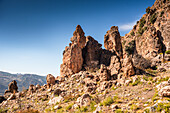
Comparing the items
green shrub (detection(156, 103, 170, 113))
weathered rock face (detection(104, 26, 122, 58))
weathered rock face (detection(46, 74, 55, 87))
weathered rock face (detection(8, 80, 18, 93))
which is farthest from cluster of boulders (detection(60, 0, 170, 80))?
weathered rock face (detection(8, 80, 18, 93))

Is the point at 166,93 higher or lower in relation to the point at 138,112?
higher

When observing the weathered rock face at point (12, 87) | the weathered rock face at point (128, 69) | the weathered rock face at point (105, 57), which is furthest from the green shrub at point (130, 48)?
the weathered rock face at point (12, 87)

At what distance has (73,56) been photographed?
37625mm

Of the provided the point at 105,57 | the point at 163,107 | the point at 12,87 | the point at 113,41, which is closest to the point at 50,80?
the point at 12,87

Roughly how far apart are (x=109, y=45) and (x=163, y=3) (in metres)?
24.4

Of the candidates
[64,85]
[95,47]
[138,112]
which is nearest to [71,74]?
[64,85]

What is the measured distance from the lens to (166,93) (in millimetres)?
10914

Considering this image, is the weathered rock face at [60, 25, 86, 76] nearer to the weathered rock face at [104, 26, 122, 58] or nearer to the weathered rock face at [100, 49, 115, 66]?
the weathered rock face at [100, 49, 115, 66]

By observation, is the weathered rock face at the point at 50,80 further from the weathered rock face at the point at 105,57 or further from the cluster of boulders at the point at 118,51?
the weathered rock face at the point at 105,57

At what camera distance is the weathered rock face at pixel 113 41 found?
4523 cm

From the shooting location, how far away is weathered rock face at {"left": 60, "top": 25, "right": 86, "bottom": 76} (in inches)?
1467

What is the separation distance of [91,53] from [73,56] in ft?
25.0

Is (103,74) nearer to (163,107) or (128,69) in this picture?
(128,69)

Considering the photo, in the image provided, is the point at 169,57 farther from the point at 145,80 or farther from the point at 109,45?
the point at 109,45
